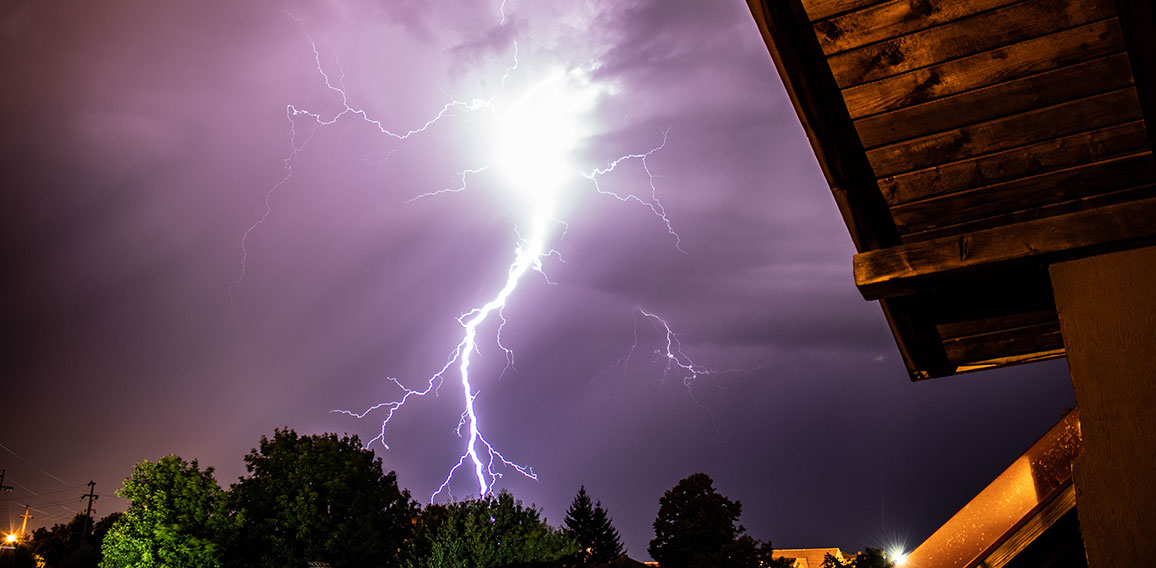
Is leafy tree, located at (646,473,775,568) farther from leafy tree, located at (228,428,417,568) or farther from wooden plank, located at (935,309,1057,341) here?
wooden plank, located at (935,309,1057,341)

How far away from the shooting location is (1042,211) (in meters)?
2.15

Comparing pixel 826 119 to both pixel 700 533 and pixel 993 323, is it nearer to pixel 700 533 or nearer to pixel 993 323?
pixel 993 323

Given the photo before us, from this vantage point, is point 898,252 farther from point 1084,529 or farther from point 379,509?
point 379,509

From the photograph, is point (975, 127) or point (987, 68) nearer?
point (987, 68)

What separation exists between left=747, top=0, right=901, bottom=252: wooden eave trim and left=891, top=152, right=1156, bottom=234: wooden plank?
0.09 m

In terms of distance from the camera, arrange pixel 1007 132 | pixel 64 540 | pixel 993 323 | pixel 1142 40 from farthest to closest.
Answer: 1. pixel 64 540
2. pixel 993 323
3. pixel 1007 132
4. pixel 1142 40

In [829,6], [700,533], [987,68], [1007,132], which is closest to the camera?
[829,6]

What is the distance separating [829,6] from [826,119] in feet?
1.17

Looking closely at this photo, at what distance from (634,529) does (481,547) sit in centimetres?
17421

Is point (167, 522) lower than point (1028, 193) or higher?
higher

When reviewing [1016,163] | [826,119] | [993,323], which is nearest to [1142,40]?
[1016,163]

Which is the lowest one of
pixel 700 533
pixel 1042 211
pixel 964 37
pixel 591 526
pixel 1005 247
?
pixel 1005 247

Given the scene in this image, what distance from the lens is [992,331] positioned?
121 inches

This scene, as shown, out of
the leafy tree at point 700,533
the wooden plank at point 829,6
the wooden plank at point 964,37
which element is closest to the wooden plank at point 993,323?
the wooden plank at point 964,37
